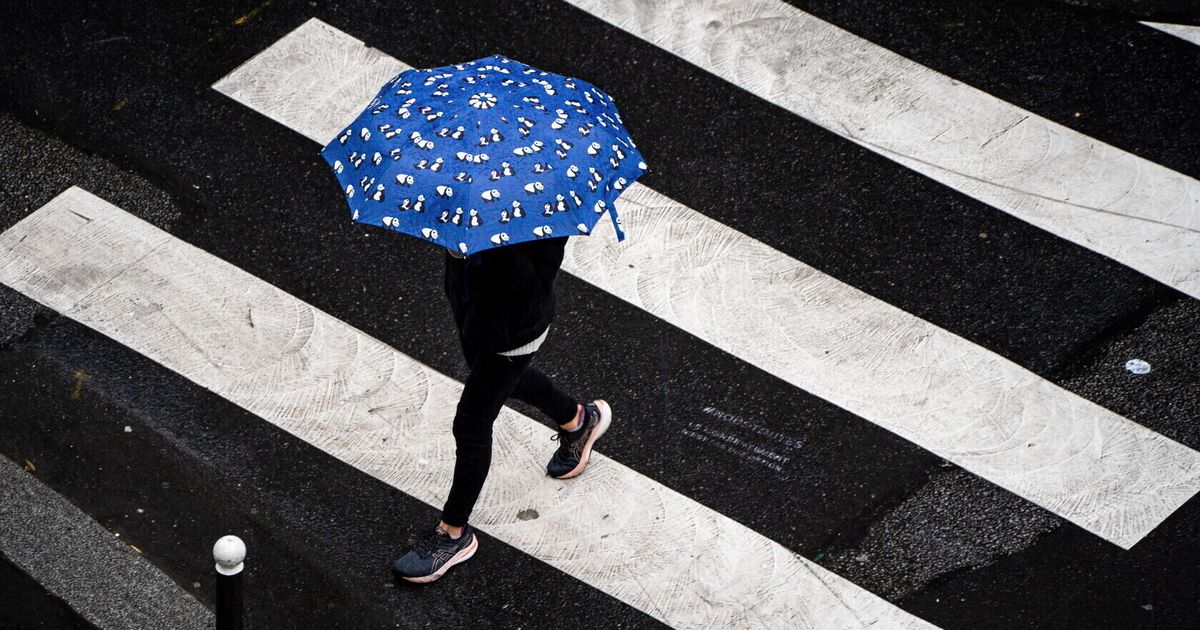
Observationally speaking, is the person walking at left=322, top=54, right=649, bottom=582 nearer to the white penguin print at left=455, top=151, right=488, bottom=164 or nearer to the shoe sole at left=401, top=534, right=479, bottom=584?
the white penguin print at left=455, top=151, right=488, bottom=164

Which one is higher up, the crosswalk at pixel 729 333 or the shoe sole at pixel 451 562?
the crosswalk at pixel 729 333

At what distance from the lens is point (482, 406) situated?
4344 mm

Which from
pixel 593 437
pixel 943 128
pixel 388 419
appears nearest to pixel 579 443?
pixel 593 437

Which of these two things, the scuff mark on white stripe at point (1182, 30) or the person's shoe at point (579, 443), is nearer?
the person's shoe at point (579, 443)

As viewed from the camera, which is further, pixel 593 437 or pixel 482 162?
pixel 593 437

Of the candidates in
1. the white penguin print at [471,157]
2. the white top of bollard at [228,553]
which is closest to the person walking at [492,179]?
the white penguin print at [471,157]

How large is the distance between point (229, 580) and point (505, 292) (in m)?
1.17

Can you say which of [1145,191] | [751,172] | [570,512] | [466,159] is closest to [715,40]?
[751,172]

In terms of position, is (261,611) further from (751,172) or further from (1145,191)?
(1145,191)

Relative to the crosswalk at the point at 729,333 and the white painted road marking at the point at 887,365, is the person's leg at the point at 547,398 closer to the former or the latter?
the crosswalk at the point at 729,333

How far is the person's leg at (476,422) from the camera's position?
4250 mm

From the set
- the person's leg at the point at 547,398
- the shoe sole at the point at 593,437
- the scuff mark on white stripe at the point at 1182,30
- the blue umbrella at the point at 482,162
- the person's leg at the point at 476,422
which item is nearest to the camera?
the blue umbrella at the point at 482,162

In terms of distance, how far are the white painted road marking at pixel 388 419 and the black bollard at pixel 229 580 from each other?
1393 millimetres

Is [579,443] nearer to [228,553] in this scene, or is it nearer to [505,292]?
[505,292]
